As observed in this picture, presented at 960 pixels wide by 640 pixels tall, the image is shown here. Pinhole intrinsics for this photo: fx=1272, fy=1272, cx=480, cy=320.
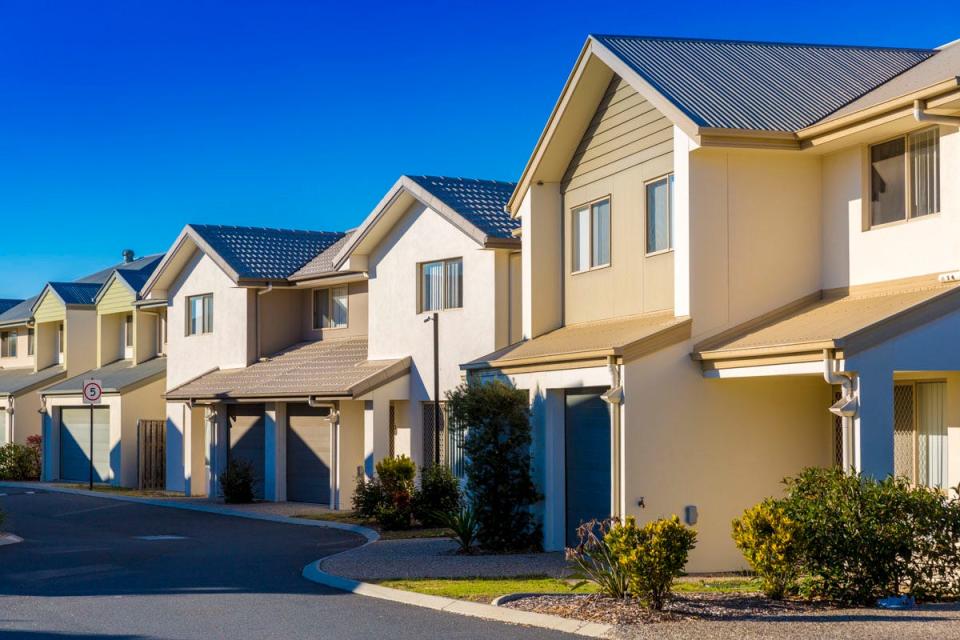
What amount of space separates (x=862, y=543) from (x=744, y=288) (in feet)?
17.6

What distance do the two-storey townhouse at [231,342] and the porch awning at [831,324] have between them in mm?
14503

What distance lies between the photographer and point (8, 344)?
172 feet

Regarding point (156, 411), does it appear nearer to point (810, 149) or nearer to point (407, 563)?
point (407, 563)

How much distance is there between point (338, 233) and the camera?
37062 millimetres

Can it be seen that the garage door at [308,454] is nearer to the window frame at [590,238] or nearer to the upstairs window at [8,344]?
the window frame at [590,238]

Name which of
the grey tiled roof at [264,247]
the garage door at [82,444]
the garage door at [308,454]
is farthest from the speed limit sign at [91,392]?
the garage door at [308,454]

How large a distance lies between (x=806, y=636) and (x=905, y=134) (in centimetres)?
769

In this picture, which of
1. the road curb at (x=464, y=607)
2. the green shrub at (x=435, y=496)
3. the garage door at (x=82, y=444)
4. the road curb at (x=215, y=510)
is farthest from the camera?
the garage door at (x=82, y=444)

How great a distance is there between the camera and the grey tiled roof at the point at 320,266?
31.7m

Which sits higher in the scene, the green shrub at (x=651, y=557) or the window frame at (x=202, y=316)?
the window frame at (x=202, y=316)

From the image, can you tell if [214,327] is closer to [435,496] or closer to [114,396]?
[114,396]

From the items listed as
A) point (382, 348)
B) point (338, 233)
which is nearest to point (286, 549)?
point (382, 348)

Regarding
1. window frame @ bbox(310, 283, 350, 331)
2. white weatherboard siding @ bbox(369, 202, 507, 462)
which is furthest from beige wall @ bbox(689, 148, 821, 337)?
window frame @ bbox(310, 283, 350, 331)

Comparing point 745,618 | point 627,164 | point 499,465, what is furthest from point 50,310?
point 745,618
